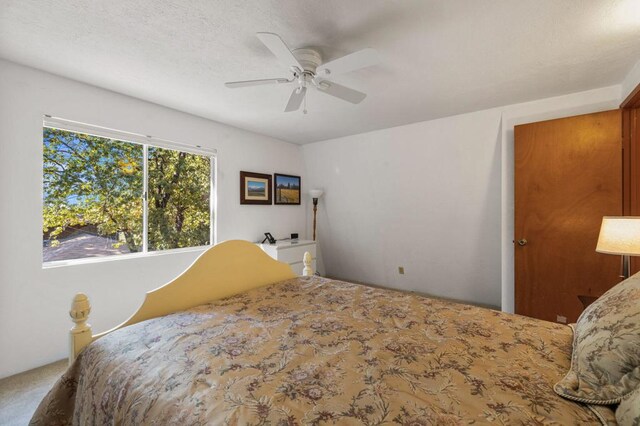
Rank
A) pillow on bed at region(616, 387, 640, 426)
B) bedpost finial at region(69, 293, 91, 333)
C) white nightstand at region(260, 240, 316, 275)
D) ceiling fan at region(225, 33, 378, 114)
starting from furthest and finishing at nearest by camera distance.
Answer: white nightstand at region(260, 240, 316, 275)
ceiling fan at region(225, 33, 378, 114)
bedpost finial at region(69, 293, 91, 333)
pillow on bed at region(616, 387, 640, 426)

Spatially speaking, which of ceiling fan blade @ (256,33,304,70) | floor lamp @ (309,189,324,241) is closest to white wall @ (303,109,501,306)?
floor lamp @ (309,189,324,241)

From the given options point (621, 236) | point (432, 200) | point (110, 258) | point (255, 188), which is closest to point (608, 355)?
point (621, 236)

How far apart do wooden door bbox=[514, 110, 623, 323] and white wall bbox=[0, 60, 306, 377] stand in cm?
368

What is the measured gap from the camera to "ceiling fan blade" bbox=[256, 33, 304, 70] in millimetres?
1383

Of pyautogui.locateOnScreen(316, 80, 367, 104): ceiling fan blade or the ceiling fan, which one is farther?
pyautogui.locateOnScreen(316, 80, 367, 104): ceiling fan blade

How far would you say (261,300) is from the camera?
1721mm

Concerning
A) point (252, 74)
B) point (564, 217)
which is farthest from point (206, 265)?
point (564, 217)

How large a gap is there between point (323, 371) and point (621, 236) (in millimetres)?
2007

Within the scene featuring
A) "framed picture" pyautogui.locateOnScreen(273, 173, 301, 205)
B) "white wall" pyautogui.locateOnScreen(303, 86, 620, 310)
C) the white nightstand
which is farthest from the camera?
"framed picture" pyautogui.locateOnScreen(273, 173, 301, 205)

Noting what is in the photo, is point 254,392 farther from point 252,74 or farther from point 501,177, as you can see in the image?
point 501,177

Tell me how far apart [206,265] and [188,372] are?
0.88m

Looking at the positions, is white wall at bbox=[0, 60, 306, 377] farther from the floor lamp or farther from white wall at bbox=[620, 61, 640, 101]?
white wall at bbox=[620, 61, 640, 101]

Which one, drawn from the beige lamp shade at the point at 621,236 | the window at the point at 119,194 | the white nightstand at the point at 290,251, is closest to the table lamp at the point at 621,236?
the beige lamp shade at the point at 621,236

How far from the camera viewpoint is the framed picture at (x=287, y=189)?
4262 mm
